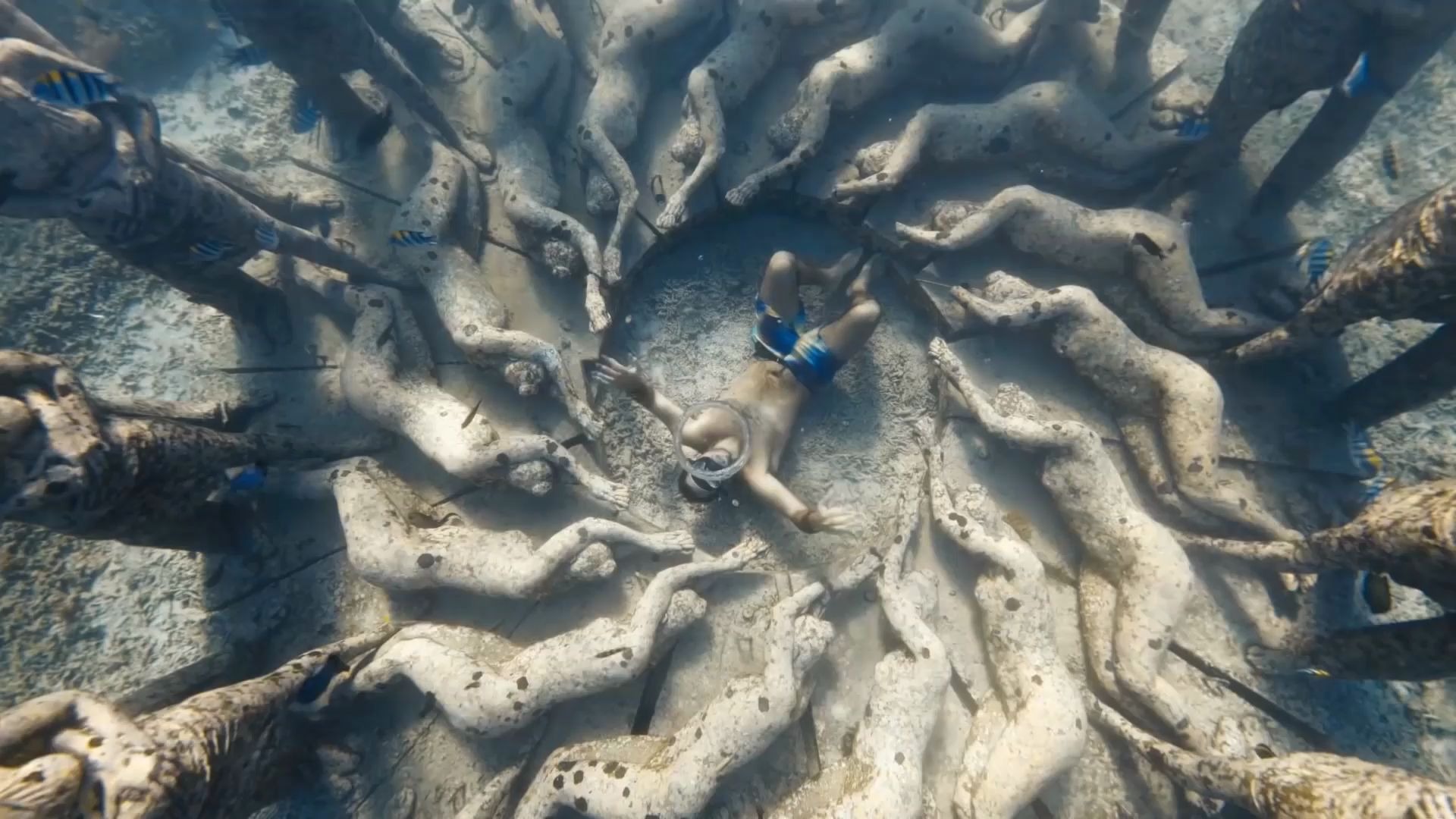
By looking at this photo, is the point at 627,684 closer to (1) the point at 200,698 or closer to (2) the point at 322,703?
(2) the point at 322,703

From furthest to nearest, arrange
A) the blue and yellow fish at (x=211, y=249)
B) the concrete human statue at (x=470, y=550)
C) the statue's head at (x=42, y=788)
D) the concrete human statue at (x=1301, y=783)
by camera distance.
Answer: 1. the blue and yellow fish at (x=211, y=249)
2. the concrete human statue at (x=470, y=550)
3. the concrete human statue at (x=1301, y=783)
4. the statue's head at (x=42, y=788)

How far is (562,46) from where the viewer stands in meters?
8.25

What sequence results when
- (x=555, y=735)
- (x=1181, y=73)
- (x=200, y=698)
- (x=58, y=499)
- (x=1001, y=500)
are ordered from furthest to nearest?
(x=1181, y=73) → (x=1001, y=500) → (x=555, y=735) → (x=200, y=698) → (x=58, y=499)

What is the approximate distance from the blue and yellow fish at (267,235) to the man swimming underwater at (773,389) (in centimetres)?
336

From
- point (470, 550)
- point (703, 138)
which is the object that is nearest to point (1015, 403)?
point (703, 138)

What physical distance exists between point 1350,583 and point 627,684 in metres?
6.38

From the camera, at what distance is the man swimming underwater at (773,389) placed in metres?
5.02

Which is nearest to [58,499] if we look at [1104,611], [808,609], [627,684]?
[627,684]

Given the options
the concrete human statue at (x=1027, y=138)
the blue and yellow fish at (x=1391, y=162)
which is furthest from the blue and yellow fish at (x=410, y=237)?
the blue and yellow fish at (x=1391, y=162)

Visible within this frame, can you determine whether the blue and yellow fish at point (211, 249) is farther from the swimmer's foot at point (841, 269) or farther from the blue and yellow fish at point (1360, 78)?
the blue and yellow fish at point (1360, 78)

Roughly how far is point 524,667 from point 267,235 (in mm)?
4829

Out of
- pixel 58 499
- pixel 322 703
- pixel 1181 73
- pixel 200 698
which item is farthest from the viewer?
pixel 1181 73

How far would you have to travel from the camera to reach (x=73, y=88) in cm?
457

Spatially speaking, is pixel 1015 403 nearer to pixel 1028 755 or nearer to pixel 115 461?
pixel 1028 755
